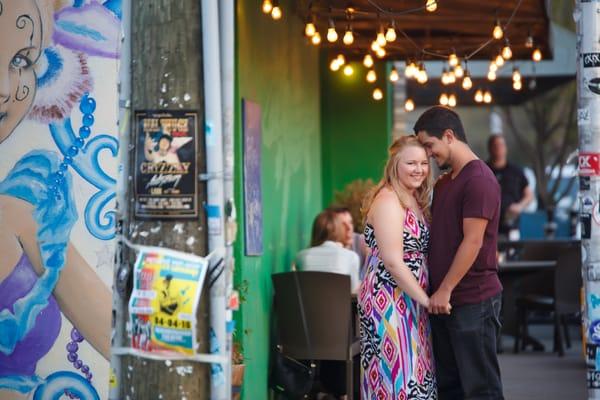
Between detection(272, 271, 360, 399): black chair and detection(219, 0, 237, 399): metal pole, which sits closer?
detection(219, 0, 237, 399): metal pole

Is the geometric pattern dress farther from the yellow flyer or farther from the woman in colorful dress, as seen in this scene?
the yellow flyer

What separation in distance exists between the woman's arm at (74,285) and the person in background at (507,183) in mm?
9031

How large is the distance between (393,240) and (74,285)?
171 cm

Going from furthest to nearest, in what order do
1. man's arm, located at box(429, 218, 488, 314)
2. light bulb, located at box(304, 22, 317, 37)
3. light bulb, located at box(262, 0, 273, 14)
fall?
light bulb, located at box(304, 22, 317, 37) < light bulb, located at box(262, 0, 273, 14) < man's arm, located at box(429, 218, 488, 314)

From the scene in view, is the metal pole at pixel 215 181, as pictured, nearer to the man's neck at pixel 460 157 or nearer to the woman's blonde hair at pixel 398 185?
the woman's blonde hair at pixel 398 185

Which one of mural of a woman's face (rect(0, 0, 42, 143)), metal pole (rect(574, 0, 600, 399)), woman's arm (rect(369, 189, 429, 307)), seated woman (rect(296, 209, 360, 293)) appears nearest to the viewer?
metal pole (rect(574, 0, 600, 399))

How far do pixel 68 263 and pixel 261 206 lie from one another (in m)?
2.81

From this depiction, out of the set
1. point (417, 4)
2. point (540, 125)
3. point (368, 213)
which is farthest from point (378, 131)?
point (540, 125)

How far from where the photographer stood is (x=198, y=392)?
420 centimetres

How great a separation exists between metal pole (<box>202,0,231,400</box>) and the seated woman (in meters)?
4.66

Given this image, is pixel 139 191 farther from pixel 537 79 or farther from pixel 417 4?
pixel 537 79

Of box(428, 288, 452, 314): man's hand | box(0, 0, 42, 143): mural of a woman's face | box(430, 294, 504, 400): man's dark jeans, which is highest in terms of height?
box(0, 0, 42, 143): mural of a woman's face

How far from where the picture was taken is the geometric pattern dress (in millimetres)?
6055

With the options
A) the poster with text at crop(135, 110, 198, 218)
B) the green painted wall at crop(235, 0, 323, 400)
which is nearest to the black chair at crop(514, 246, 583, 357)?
the green painted wall at crop(235, 0, 323, 400)
